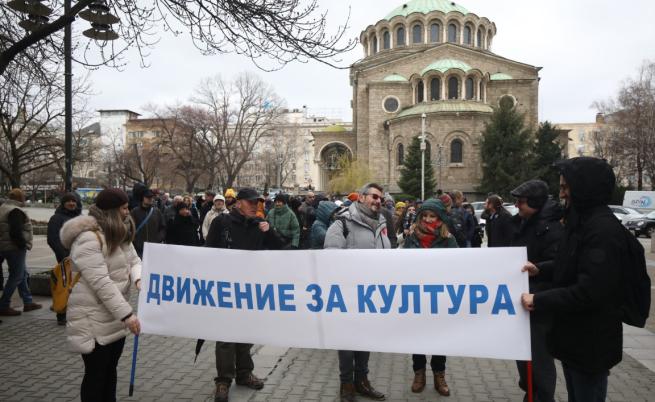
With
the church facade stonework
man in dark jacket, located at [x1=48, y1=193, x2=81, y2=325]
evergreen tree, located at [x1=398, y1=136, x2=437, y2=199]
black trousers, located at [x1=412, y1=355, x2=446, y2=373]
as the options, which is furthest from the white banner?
the church facade stonework

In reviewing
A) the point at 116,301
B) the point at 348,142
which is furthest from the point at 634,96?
the point at 116,301

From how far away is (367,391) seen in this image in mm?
4543

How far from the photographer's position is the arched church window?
49.8 m

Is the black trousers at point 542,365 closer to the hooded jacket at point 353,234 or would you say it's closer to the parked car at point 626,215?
the hooded jacket at point 353,234

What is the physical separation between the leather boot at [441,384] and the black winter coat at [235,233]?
2.13 metres

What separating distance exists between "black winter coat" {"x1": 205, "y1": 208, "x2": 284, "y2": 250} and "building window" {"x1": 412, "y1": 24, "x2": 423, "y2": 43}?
57304 mm

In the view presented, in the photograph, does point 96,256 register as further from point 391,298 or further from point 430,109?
point 430,109

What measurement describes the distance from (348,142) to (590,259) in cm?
5792

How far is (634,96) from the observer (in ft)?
136

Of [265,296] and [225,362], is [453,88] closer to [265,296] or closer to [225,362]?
[225,362]

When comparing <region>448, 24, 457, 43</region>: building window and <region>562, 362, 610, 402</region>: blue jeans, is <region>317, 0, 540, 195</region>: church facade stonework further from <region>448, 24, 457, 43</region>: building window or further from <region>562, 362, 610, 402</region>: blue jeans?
<region>562, 362, 610, 402</region>: blue jeans

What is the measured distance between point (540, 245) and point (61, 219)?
258 inches

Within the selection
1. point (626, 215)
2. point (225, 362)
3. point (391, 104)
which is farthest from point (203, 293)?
point (391, 104)

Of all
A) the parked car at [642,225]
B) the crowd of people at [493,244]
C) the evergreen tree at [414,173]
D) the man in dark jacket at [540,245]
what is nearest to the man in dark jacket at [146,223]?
the crowd of people at [493,244]
